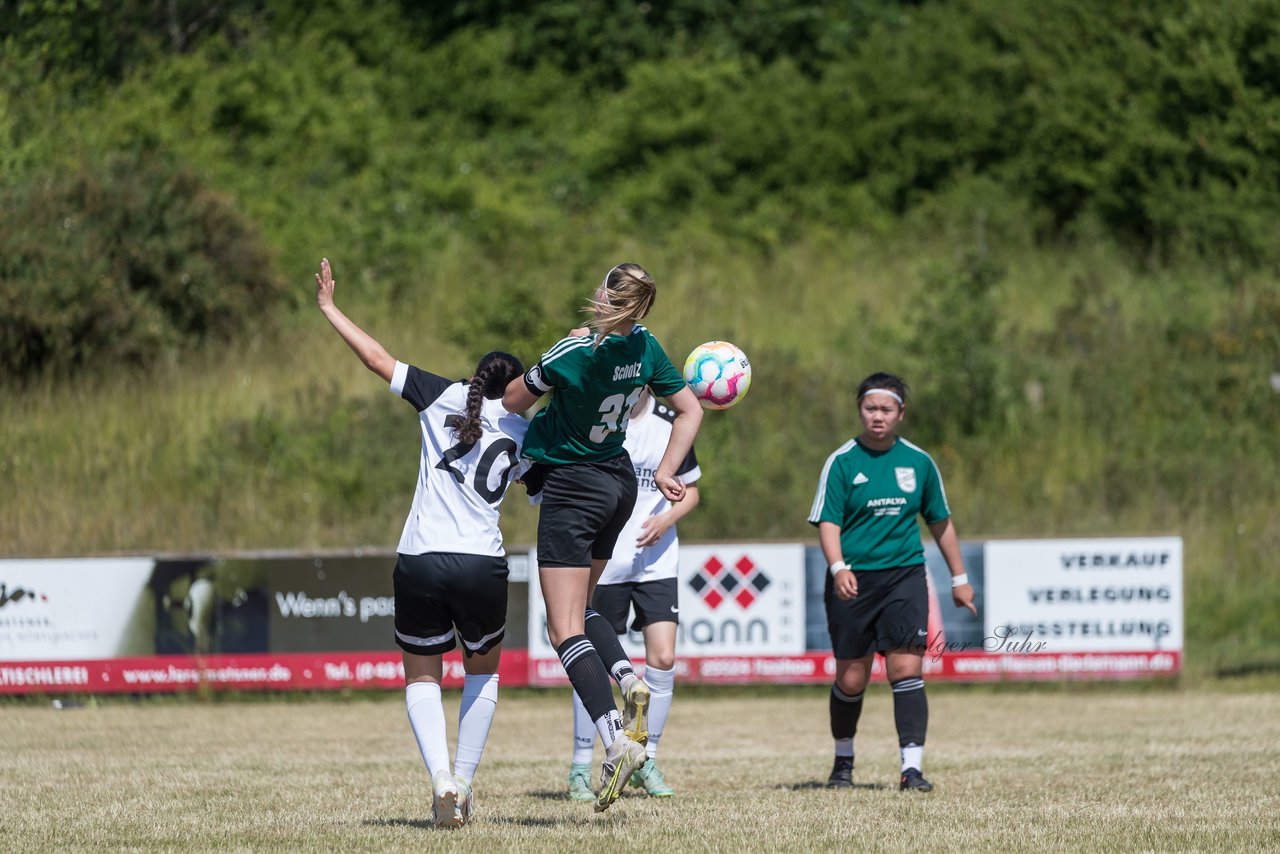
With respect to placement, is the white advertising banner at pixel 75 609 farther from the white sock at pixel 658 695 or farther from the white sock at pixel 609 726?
the white sock at pixel 609 726

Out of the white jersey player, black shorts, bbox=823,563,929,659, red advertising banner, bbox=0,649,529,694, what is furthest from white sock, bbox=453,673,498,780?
red advertising banner, bbox=0,649,529,694

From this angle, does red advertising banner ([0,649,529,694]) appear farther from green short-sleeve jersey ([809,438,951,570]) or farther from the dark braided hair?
the dark braided hair

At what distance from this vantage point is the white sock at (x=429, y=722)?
6574mm

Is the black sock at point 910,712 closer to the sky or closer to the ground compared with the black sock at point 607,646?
closer to the ground

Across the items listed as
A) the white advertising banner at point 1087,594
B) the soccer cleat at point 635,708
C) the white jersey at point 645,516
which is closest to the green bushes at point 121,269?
the white advertising banner at point 1087,594

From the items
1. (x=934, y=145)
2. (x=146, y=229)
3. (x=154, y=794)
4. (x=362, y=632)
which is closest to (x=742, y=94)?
(x=934, y=145)

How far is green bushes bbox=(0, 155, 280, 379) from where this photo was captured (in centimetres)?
2256

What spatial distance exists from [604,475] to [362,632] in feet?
30.9

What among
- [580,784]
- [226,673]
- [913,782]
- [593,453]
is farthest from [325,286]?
[226,673]

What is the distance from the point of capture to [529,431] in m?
A: 6.73

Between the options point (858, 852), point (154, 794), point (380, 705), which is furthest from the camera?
point (380, 705)

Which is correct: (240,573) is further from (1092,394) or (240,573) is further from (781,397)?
(1092,394)

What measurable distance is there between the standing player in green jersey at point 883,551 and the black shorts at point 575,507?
1659mm

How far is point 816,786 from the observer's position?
8.33m
